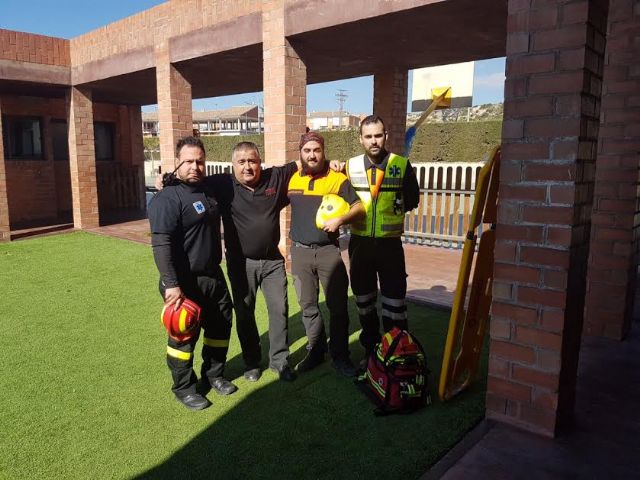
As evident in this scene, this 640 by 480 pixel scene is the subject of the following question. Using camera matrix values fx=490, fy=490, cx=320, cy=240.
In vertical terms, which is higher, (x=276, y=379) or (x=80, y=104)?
(x=80, y=104)

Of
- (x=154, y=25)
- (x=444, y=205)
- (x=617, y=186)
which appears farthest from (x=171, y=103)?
(x=617, y=186)

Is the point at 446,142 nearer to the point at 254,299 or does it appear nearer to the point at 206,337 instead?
the point at 254,299

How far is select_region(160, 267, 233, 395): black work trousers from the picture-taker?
361 centimetres

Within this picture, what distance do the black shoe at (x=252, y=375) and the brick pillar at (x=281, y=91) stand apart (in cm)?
344

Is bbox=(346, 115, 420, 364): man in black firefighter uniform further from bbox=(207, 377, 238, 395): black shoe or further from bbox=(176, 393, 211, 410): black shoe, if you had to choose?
bbox=(176, 393, 211, 410): black shoe

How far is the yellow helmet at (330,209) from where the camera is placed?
366 cm

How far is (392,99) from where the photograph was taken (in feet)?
31.5

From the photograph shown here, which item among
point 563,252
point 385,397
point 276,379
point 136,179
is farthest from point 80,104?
point 563,252

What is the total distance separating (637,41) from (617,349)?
8.66ft

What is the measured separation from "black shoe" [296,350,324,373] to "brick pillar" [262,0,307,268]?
10.8ft

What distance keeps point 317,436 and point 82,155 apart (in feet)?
35.3

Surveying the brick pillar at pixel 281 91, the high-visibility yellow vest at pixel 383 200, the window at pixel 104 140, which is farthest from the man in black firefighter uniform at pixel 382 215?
the window at pixel 104 140

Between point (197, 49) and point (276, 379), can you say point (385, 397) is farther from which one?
point (197, 49)

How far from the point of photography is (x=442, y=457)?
2.89 meters
